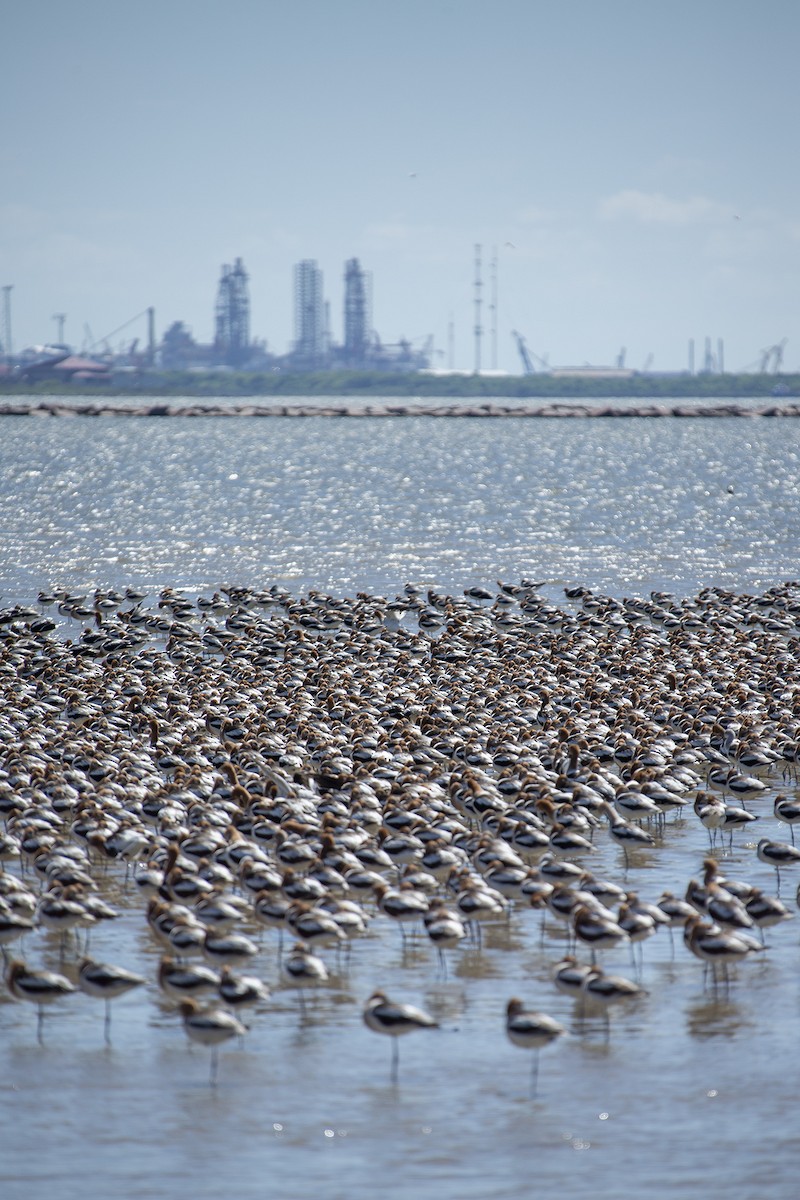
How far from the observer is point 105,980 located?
14.8m

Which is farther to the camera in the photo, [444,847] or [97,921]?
[444,847]

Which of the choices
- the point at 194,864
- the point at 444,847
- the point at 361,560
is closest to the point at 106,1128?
the point at 194,864

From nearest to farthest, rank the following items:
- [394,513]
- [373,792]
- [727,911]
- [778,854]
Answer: [727,911] < [778,854] < [373,792] < [394,513]

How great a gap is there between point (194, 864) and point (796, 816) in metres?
8.08

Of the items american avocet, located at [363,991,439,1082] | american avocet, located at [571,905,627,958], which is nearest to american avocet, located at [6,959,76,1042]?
american avocet, located at [363,991,439,1082]

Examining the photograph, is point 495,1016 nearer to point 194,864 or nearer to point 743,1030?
point 743,1030

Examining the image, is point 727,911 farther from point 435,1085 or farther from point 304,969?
point 304,969

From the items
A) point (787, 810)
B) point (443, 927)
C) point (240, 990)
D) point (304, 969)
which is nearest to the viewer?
point (240, 990)

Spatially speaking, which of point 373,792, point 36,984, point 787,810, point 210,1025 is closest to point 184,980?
point 210,1025

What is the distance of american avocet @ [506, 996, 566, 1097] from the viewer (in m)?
13.8

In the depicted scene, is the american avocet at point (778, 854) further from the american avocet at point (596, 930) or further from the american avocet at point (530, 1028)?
the american avocet at point (530, 1028)

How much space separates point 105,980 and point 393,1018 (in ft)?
9.23

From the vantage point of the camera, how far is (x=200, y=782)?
2173cm

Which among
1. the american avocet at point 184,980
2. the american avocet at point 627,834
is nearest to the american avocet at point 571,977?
the american avocet at point 184,980
